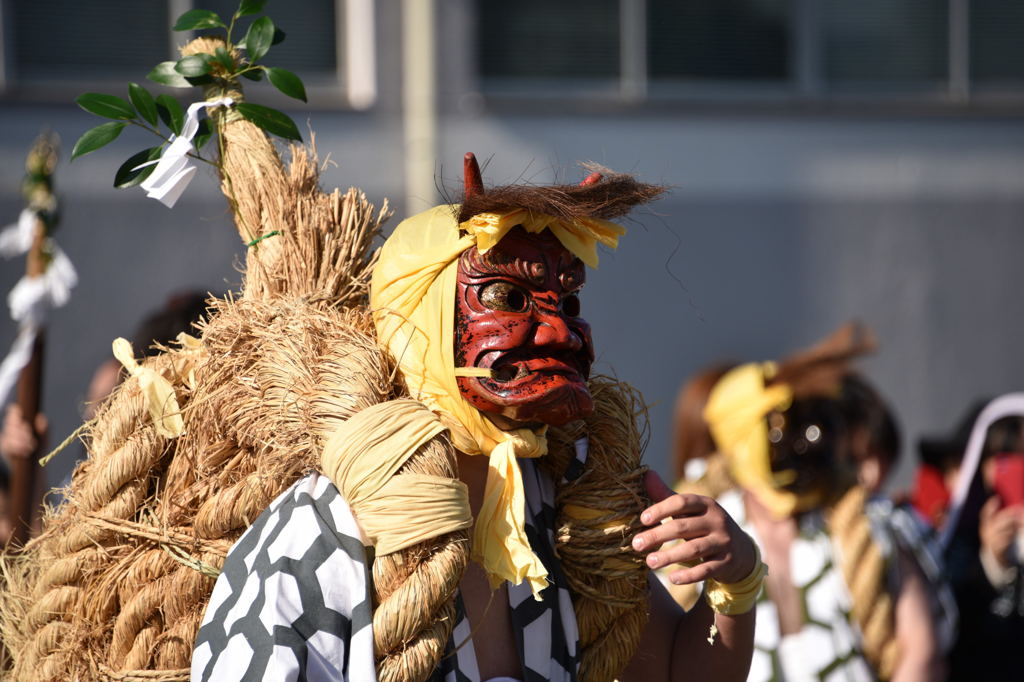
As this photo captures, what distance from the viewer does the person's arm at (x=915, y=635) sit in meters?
3.95

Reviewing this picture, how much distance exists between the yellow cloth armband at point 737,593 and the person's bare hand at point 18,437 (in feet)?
6.87

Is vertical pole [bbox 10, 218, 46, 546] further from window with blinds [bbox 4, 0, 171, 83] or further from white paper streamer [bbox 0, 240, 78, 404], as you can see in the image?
window with blinds [bbox 4, 0, 171, 83]

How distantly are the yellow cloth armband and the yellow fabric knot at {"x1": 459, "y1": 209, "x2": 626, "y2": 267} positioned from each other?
611 millimetres

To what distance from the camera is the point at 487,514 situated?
1.95 metres

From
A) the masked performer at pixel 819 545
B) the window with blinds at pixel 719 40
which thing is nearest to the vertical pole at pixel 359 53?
the window with blinds at pixel 719 40

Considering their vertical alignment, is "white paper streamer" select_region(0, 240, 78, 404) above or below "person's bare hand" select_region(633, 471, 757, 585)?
above

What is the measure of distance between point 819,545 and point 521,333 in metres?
2.41

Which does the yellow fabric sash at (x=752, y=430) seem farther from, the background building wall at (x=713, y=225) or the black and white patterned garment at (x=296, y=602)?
the black and white patterned garment at (x=296, y=602)

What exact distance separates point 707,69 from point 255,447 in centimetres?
593

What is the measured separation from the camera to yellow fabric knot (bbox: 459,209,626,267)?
1899mm

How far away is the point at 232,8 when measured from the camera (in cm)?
641

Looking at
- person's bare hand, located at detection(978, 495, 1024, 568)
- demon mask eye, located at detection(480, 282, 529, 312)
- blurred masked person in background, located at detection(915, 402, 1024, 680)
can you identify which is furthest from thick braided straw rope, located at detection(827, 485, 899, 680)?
demon mask eye, located at detection(480, 282, 529, 312)

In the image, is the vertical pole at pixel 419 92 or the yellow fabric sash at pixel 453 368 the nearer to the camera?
the yellow fabric sash at pixel 453 368

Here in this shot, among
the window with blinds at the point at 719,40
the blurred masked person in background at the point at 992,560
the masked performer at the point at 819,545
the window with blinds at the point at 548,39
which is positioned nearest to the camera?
the masked performer at the point at 819,545
